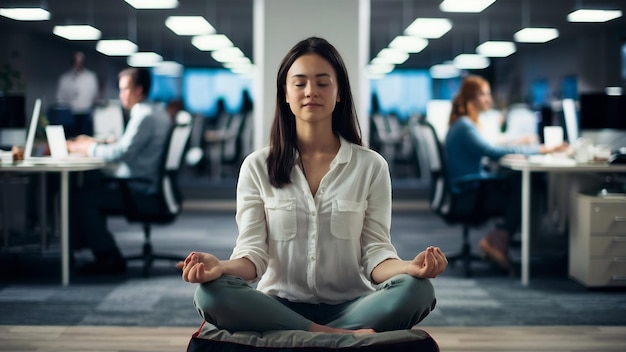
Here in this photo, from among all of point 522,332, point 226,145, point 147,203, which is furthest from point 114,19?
point 522,332

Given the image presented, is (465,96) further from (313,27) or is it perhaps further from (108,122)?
(108,122)

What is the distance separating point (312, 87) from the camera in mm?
2029

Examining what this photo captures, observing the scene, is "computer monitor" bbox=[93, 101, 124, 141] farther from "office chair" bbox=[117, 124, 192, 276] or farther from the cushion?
the cushion

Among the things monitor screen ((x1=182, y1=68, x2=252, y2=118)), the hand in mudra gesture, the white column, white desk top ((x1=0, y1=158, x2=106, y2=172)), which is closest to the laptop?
white desk top ((x1=0, y1=158, x2=106, y2=172))

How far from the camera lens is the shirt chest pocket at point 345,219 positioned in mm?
2090

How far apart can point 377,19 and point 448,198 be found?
29.6 feet

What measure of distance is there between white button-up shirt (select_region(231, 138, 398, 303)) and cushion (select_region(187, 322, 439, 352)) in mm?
256

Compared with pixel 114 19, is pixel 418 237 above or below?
below

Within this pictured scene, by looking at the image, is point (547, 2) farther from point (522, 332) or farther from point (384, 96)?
point (384, 96)

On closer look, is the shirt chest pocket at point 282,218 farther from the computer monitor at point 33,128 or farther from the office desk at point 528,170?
the computer monitor at point 33,128

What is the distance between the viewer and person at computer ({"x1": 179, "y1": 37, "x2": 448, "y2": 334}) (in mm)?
2047

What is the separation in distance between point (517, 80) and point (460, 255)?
46.0ft

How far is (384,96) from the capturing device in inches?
872

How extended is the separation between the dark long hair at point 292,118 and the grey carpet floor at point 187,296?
5.82 ft
